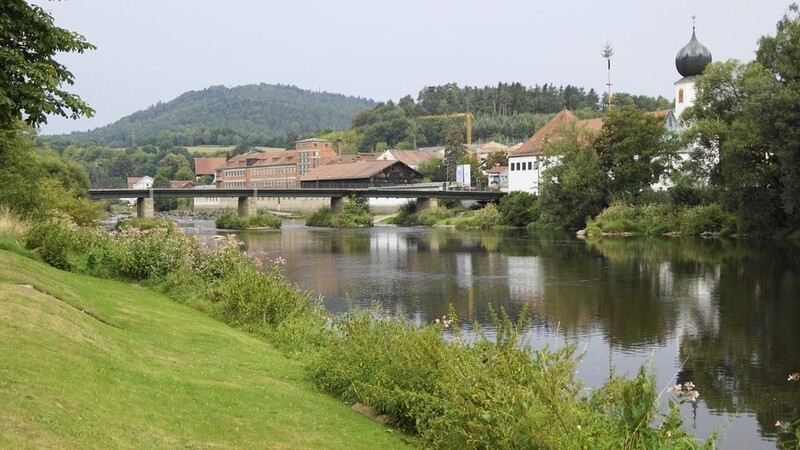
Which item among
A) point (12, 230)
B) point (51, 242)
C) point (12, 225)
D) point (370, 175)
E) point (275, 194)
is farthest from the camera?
point (370, 175)

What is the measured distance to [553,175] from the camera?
6812 centimetres

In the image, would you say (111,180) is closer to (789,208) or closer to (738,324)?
(789,208)

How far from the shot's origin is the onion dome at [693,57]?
7975cm

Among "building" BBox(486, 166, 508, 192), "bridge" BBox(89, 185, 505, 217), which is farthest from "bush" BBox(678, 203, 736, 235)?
"building" BBox(486, 166, 508, 192)

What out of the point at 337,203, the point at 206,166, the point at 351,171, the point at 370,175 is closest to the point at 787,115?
the point at 337,203

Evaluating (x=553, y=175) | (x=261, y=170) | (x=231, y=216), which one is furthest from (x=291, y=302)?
(x=261, y=170)

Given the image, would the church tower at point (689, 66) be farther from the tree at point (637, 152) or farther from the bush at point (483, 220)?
the bush at point (483, 220)

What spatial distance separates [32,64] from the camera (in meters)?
11.1

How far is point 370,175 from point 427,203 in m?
17.9

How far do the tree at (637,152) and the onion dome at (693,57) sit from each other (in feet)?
56.2

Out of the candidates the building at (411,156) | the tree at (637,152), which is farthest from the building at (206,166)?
the tree at (637,152)

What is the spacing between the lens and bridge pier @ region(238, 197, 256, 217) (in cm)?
8812

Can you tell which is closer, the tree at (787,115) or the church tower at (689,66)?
the tree at (787,115)

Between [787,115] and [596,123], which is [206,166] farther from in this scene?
[787,115]
